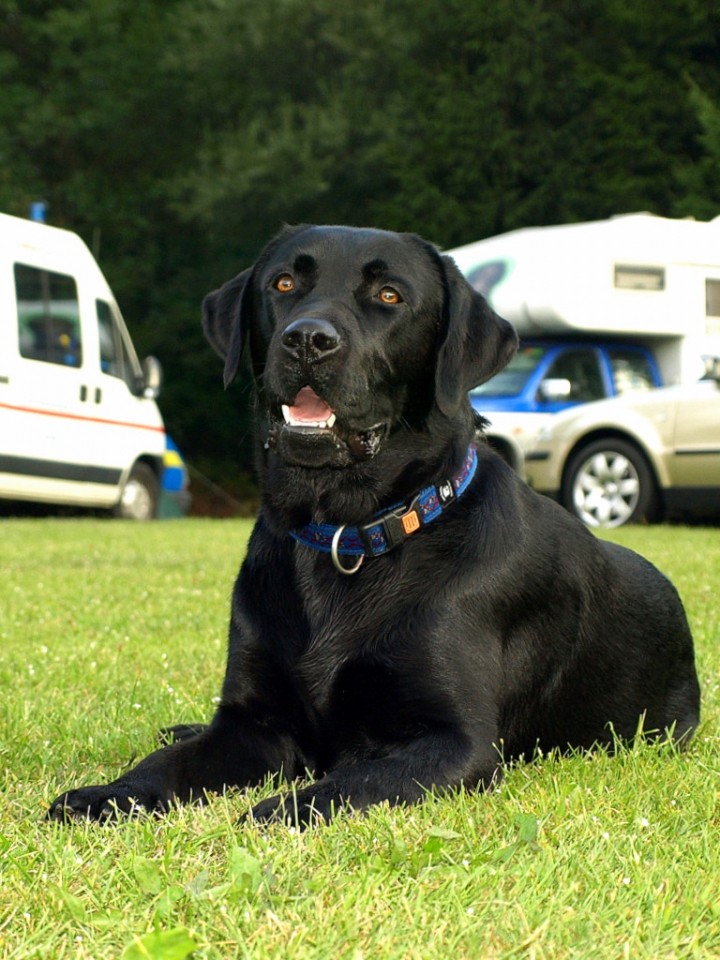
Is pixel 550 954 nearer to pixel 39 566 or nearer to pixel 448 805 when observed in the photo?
pixel 448 805

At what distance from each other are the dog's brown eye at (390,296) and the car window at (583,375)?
471 inches

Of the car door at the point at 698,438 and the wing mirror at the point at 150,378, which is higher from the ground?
the wing mirror at the point at 150,378

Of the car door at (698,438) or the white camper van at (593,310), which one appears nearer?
the car door at (698,438)

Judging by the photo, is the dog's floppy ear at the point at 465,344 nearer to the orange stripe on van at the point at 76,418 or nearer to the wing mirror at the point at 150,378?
the orange stripe on van at the point at 76,418

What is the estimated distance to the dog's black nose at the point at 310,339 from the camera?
11.4 feet

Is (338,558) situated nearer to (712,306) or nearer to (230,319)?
(230,319)

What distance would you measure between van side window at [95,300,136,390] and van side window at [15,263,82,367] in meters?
0.43

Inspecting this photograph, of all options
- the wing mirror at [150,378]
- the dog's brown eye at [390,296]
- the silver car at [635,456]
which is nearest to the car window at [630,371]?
the silver car at [635,456]

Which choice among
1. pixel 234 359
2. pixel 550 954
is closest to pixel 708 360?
pixel 234 359

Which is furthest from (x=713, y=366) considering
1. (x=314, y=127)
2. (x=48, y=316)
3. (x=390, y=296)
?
(x=314, y=127)

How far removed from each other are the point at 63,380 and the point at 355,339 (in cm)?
1234

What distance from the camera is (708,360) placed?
13242 mm

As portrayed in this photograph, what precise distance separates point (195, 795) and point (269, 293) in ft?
4.91

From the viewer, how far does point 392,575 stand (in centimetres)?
354
